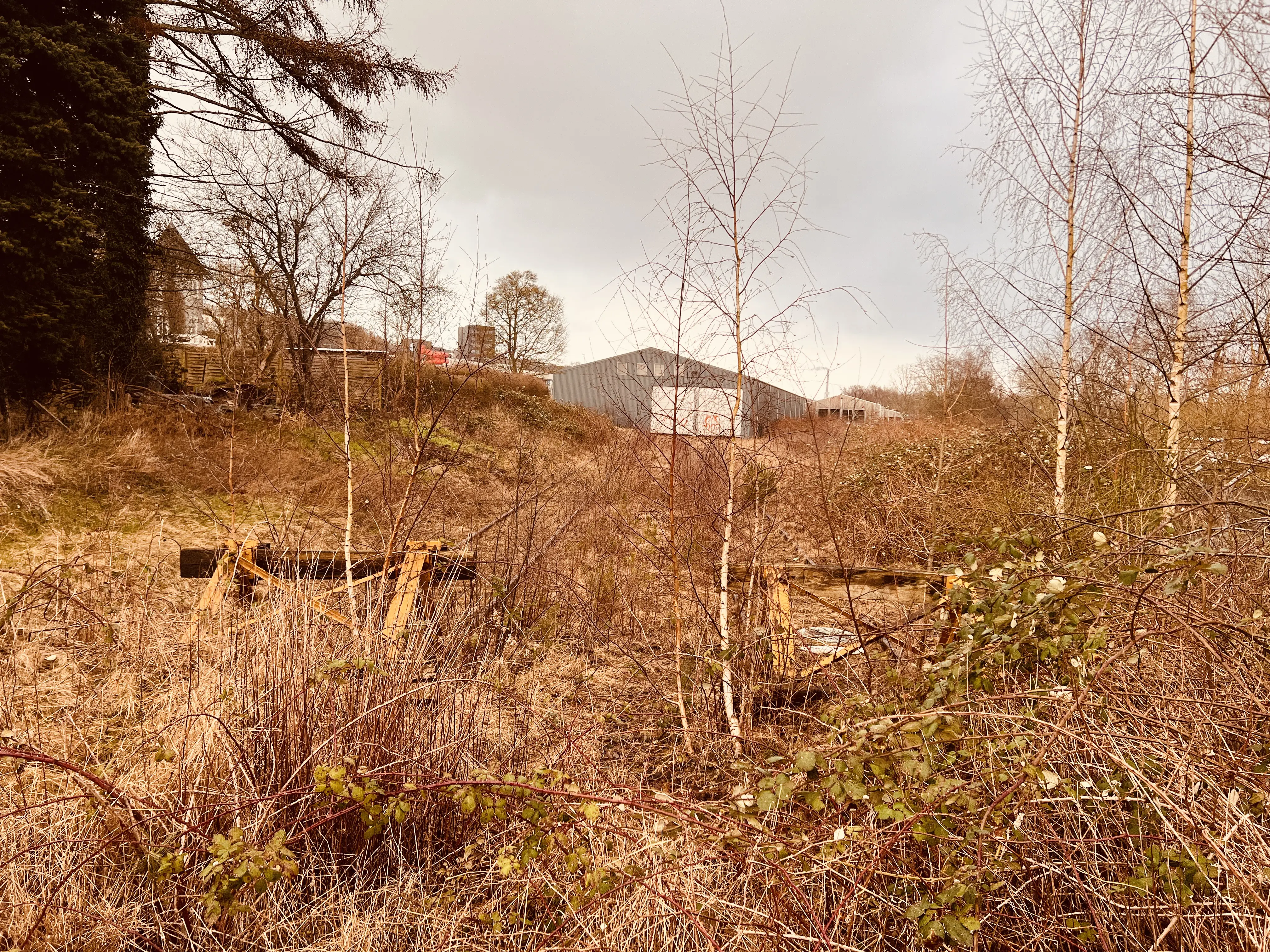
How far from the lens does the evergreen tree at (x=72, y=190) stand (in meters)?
7.07

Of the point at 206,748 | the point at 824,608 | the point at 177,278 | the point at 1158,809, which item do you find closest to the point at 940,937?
the point at 1158,809

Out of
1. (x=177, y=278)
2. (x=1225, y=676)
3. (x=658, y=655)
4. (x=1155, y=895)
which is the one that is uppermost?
(x=177, y=278)

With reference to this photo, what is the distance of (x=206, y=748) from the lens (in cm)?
228

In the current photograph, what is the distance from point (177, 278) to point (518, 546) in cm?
915

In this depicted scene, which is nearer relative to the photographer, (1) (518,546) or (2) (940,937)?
(2) (940,937)

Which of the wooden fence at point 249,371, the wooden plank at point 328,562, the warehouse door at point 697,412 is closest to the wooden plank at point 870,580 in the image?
the warehouse door at point 697,412

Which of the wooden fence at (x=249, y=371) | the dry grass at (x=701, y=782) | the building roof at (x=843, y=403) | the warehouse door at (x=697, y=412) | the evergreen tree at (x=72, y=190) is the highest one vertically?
the evergreen tree at (x=72, y=190)

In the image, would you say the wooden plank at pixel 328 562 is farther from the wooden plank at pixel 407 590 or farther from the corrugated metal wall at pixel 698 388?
the corrugated metal wall at pixel 698 388

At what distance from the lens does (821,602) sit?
9.68 ft

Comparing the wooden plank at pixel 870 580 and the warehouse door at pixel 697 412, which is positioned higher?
the warehouse door at pixel 697 412

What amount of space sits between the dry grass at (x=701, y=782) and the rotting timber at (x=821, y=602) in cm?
16

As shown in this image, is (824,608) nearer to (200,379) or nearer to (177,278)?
(177,278)

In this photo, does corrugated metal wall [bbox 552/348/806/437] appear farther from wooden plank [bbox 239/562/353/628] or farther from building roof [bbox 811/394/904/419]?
wooden plank [bbox 239/562/353/628]

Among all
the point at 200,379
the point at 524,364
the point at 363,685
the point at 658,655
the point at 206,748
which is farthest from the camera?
the point at 524,364
